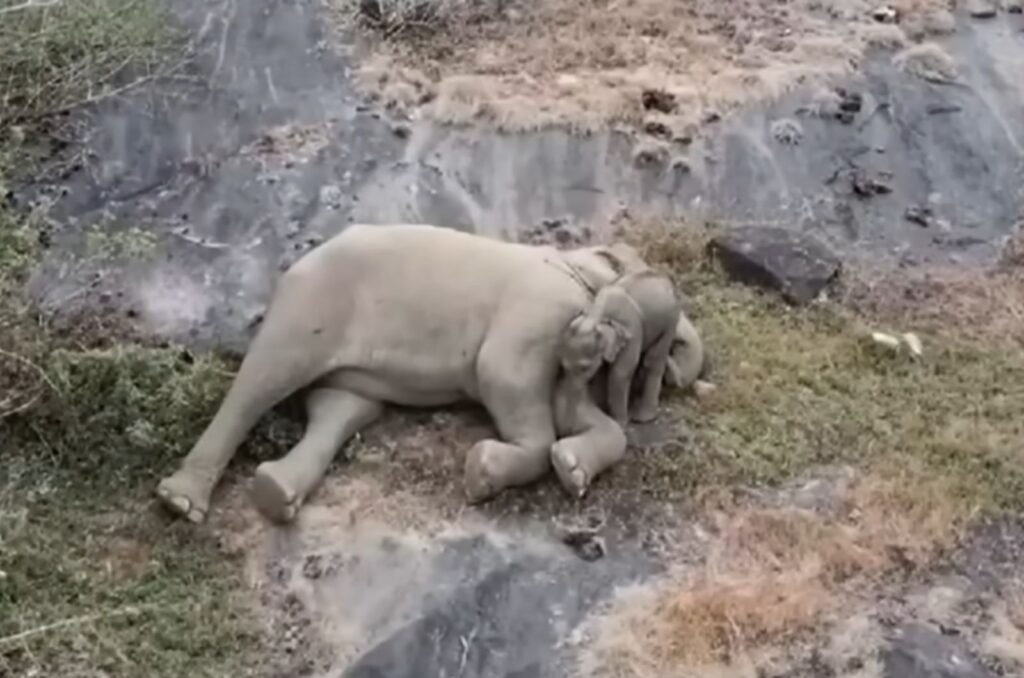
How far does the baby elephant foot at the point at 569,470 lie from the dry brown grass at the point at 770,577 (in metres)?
0.33

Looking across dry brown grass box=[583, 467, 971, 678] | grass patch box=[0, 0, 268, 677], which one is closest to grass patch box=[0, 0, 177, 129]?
grass patch box=[0, 0, 268, 677]

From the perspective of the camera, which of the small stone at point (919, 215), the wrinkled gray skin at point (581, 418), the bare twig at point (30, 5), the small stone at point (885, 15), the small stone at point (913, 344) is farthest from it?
the small stone at point (885, 15)

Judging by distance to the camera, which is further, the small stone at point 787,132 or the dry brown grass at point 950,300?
the small stone at point 787,132

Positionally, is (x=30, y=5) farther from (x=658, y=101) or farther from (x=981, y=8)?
(x=981, y=8)

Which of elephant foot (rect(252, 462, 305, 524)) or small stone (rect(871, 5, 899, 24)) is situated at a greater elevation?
elephant foot (rect(252, 462, 305, 524))

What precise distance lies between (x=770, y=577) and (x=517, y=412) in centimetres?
74

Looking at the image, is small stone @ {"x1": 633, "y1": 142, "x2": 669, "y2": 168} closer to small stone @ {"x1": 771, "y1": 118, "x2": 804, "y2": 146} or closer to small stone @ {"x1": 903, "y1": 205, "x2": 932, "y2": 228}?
small stone @ {"x1": 771, "y1": 118, "x2": 804, "y2": 146}

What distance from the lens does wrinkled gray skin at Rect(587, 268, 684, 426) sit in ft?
14.2

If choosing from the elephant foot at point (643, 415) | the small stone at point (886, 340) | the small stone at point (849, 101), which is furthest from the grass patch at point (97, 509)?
the small stone at point (849, 101)

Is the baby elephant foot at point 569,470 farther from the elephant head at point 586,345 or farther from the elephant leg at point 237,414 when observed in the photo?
the elephant leg at point 237,414

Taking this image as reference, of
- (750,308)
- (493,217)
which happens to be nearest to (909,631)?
(750,308)

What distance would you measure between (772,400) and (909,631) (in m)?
0.95

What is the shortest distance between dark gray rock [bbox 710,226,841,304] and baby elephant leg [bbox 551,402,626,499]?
104 cm

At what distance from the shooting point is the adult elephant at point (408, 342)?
167 inches
